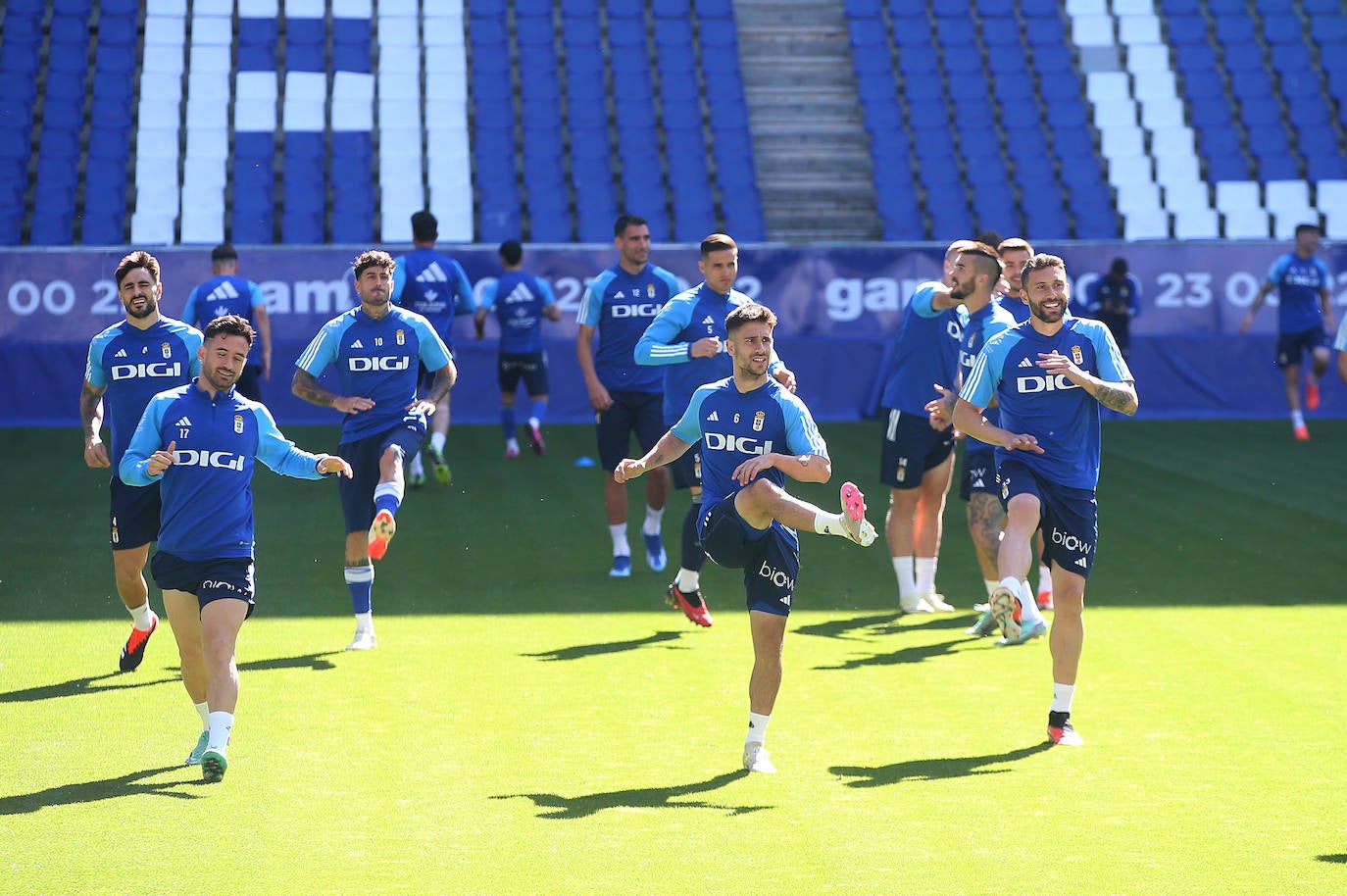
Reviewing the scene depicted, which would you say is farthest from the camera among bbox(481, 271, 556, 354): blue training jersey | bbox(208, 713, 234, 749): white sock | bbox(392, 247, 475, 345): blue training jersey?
bbox(481, 271, 556, 354): blue training jersey

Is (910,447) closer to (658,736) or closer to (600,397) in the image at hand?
(600,397)

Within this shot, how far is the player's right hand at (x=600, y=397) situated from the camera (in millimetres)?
11328

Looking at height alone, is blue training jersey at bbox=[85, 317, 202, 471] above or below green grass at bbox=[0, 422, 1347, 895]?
above

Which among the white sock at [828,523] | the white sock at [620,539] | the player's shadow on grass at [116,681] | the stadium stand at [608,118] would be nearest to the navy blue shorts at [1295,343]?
the stadium stand at [608,118]

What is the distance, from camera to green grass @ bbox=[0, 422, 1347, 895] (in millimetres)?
5867

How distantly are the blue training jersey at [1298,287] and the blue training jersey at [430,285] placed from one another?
9.17 meters

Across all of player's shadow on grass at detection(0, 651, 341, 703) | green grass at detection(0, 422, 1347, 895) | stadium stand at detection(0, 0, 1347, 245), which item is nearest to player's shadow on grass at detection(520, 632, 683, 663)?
green grass at detection(0, 422, 1347, 895)

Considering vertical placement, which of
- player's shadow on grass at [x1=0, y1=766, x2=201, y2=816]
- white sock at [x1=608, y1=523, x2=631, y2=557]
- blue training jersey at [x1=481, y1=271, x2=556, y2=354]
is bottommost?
player's shadow on grass at [x1=0, y1=766, x2=201, y2=816]

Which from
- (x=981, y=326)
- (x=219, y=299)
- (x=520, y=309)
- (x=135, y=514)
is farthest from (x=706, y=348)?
(x=520, y=309)

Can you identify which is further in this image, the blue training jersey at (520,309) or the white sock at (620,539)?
the blue training jersey at (520,309)

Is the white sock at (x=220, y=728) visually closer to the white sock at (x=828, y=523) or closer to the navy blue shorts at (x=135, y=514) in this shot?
the navy blue shorts at (x=135, y=514)

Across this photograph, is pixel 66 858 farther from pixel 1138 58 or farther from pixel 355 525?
pixel 1138 58

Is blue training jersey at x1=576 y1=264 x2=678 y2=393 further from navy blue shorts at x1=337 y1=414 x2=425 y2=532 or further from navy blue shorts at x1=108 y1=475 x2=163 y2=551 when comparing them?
navy blue shorts at x1=108 y1=475 x2=163 y2=551

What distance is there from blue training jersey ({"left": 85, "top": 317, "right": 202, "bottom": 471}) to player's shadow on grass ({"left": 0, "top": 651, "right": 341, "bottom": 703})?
132 centimetres
